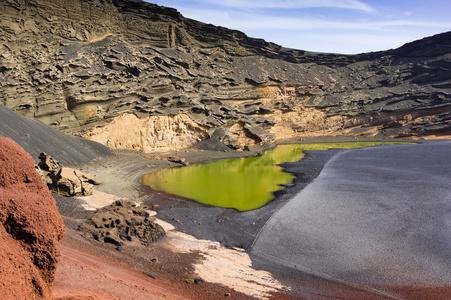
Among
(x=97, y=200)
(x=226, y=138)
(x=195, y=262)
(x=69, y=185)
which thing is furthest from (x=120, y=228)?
(x=226, y=138)

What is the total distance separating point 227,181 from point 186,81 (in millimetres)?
19881

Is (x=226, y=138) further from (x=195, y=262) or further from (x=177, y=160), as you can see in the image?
(x=195, y=262)

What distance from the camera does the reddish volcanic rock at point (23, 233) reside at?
3816mm

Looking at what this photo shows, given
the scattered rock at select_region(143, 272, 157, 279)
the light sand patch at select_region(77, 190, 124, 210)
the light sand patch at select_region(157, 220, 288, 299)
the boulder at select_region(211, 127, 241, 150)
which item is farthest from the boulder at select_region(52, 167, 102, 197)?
the boulder at select_region(211, 127, 241, 150)

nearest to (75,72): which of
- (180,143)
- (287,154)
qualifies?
(180,143)

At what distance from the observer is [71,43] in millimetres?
32562

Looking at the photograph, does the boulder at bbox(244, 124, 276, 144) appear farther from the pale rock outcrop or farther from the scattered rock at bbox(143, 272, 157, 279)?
the scattered rock at bbox(143, 272, 157, 279)

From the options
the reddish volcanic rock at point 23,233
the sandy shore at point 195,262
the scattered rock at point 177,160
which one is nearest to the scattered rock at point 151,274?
the sandy shore at point 195,262

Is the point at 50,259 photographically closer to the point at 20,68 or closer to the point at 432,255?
the point at 432,255

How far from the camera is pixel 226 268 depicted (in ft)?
30.6

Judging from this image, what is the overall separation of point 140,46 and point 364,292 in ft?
119

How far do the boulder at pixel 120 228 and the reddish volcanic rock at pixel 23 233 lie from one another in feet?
17.1

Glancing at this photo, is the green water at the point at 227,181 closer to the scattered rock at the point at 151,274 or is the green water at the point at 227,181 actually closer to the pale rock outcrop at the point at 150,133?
the pale rock outcrop at the point at 150,133

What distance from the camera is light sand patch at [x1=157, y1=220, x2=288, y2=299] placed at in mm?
8234
